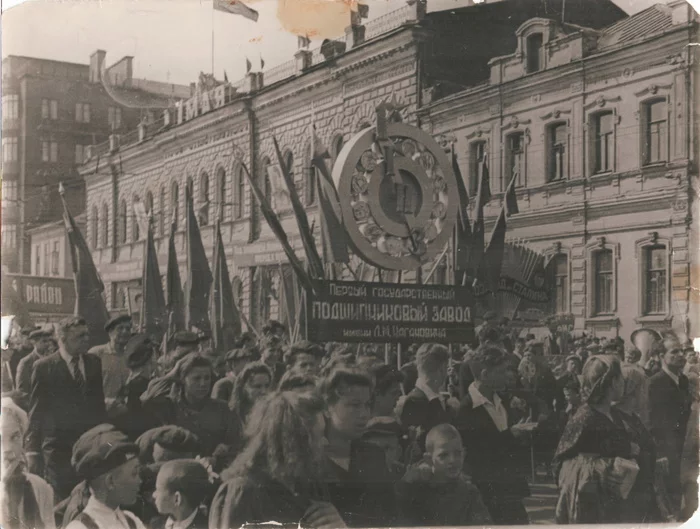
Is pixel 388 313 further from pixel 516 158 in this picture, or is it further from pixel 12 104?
pixel 12 104

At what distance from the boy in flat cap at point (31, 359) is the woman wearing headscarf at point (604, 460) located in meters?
3.90

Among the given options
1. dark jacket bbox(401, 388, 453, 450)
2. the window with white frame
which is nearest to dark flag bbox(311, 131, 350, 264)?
dark jacket bbox(401, 388, 453, 450)

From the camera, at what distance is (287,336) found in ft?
24.2

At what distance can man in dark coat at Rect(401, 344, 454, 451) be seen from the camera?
7.48 metres

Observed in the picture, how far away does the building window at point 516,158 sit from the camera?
26.2 feet

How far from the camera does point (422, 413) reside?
7.50 m

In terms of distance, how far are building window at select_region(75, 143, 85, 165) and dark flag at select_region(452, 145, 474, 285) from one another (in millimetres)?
2817

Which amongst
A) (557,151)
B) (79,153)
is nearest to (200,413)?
(79,153)

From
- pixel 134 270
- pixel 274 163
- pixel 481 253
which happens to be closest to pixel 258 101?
pixel 274 163

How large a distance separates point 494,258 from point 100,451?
3.31 metres

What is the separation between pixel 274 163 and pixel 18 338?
226cm

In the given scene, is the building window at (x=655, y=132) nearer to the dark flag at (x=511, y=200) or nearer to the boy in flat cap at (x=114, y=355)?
the dark flag at (x=511, y=200)

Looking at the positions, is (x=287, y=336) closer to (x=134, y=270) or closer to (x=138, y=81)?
(x=134, y=270)

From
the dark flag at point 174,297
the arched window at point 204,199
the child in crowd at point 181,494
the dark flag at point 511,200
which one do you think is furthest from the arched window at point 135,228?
the dark flag at point 511,200
